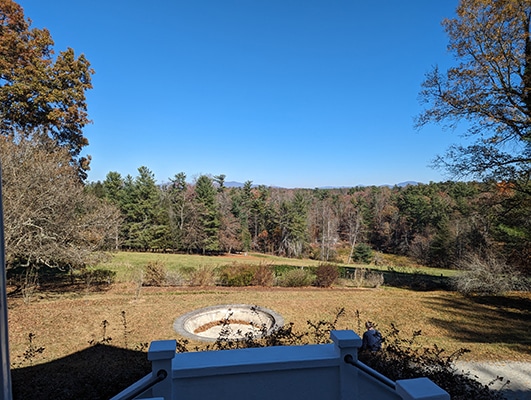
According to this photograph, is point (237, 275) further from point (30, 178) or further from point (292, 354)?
point (292, 354)

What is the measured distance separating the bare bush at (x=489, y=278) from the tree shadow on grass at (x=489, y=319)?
45 cm

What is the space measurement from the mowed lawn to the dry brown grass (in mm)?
20

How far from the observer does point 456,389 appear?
12.4ft

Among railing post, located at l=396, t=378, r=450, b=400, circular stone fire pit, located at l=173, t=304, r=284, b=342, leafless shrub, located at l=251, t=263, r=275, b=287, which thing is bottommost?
circular stone fire pit, located at l=173, t=304, r=284, b=342

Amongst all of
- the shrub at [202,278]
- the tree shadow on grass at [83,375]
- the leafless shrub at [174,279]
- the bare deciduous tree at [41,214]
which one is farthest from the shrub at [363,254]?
the tree shadow on grass at [83,375]

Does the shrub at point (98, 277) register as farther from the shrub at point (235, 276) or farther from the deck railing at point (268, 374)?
the deck railing at point (268, 374)

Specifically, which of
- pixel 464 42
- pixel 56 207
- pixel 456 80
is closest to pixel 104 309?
pixel 56 207

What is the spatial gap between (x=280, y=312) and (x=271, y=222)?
2914cm

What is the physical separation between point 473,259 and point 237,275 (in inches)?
410

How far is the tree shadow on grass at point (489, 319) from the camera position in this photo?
24.9 ft

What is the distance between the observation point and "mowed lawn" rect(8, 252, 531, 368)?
6551 mm

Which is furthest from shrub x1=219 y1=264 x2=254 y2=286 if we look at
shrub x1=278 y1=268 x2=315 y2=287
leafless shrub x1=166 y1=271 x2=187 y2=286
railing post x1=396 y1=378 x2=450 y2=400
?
railing post x1=396 y1=378 x2=450 y2=400

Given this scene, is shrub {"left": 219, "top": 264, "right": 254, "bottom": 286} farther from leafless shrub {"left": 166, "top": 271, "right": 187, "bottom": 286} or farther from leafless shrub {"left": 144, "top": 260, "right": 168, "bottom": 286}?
leafless shrub {"left": 144, "top": 260, "right": 168, "bottom": 286}

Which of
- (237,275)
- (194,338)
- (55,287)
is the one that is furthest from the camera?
(237,275)
